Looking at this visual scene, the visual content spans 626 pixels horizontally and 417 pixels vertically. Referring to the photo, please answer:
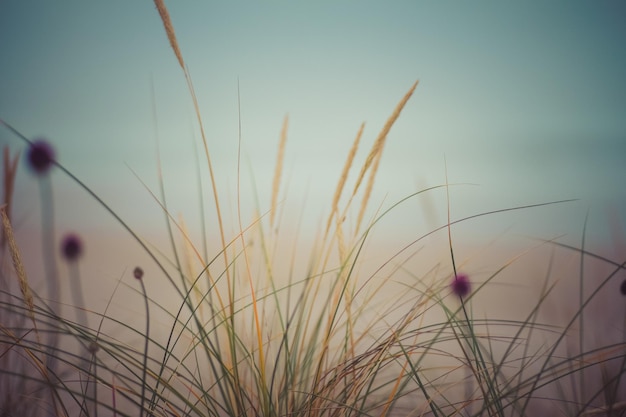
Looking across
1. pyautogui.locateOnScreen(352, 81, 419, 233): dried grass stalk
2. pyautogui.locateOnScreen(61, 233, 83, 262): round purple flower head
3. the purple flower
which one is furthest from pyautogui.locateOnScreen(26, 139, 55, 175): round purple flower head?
pyautogui.locateOnScreen(352, 81, 419, 233): dried grass stalk

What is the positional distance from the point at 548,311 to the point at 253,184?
48 cm

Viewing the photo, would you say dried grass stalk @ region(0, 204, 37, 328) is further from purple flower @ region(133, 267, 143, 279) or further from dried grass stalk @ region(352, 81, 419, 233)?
dried grass stalk @ region(352, 81, 419, 233)

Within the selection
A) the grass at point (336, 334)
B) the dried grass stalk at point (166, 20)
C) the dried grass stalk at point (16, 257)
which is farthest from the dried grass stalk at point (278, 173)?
the dried grass stalk at point (16, 257)

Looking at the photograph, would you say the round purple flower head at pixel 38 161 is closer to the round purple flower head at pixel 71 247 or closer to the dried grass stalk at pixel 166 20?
the round purple flower head at pixel 71 247

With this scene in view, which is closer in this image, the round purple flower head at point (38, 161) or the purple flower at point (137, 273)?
the purple flower at point (137, 273)

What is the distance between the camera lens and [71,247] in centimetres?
61

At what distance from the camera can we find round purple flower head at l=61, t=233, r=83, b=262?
0.60 meters

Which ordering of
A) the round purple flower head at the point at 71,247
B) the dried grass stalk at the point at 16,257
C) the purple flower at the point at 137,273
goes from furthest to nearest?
the round purple flower head at the point at 71,247, the purple flower at the point at 137,273, the dried grass stalk at the point at 16,257

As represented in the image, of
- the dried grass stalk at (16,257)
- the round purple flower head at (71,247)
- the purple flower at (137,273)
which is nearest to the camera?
the dried grass stalk at (16,257)

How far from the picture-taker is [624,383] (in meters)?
0.54

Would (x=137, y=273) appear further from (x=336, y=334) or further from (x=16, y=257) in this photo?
(x=336, y=334)

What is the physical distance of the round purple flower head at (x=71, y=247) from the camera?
0.60 m

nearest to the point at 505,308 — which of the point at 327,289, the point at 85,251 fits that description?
the point at 327,289

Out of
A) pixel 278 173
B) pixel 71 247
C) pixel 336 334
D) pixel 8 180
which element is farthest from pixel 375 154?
pixel 71 247
